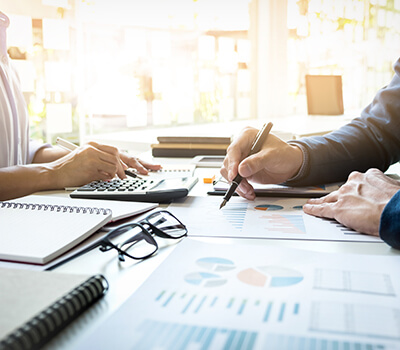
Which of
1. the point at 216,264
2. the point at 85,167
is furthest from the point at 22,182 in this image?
the point at 216,264

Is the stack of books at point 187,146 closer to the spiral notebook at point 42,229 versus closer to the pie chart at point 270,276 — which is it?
the spiral notebook at point 42,229

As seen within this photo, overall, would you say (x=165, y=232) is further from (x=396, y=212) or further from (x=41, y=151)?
(x=41, y=151)

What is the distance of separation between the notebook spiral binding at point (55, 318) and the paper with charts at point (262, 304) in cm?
3

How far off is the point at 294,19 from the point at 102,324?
348 centimetres

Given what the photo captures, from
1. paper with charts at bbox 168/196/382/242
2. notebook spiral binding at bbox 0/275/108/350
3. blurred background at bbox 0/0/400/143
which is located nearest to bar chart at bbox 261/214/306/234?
paper with charts at bbox 168/196/382/242

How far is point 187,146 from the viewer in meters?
1.65

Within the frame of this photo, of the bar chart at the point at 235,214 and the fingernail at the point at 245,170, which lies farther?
the fingernail at the point at 245,170

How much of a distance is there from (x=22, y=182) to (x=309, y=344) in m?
0.85

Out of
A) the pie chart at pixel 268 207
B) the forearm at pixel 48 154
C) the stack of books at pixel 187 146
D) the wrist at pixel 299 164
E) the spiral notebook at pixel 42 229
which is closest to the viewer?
the spiral notebook at pixel 42 229

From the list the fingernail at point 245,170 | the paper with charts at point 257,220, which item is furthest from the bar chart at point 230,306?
the fingernail at point 245,170

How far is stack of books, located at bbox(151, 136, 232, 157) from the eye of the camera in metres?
1.64

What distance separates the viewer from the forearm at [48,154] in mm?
1521

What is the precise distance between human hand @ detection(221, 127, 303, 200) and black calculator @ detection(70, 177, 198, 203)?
0.36ft

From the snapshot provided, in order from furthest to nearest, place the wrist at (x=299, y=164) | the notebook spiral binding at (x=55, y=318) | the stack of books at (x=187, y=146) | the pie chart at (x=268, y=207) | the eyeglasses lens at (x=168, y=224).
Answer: the stack of books at (x=187, y=146), the wrist at (x=299, y=164), the pie chart at (x=268, y=207), the eyeglasses lens at (x=168, y=224), the notebook spiral binding at (x=55, y=318)
